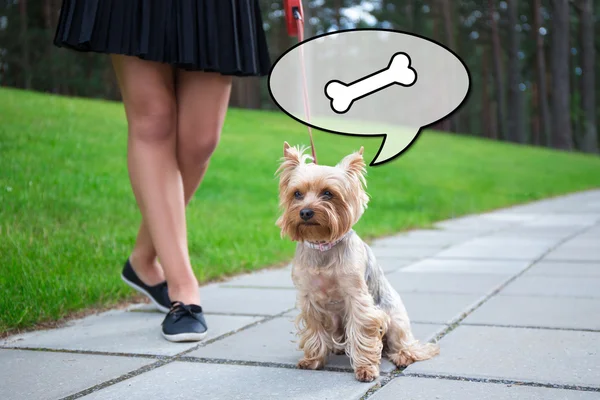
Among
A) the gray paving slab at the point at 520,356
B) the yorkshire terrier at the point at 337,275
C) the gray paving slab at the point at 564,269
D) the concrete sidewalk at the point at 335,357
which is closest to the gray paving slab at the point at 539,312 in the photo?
the concrete sidewalk at the point at 335,357

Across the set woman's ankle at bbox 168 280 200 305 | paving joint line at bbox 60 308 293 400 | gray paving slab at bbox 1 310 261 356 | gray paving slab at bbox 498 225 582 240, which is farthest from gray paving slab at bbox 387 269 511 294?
gray paving slab at bbox 498 225 582 240

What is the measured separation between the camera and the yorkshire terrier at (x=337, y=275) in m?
2.71

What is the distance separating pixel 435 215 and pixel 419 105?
662cm

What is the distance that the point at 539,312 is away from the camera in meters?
3.91

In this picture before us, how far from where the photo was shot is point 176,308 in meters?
3.41

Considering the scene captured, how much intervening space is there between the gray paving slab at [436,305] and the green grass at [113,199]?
1495mm

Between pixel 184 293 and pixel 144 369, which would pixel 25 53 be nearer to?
pixel 184 293

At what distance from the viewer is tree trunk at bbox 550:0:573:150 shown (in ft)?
98.0

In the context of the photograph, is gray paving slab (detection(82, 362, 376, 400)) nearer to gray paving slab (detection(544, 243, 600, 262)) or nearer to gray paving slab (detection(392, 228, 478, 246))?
gray paving slab (detection(544, 243, 600, 262))

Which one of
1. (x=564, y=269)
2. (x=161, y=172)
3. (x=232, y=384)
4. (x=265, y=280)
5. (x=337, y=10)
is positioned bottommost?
(x=564, y=269)

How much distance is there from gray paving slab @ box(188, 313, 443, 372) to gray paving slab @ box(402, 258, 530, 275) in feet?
6.13

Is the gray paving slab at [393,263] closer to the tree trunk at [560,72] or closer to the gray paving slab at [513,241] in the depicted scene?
the gray paving slab at [513,241]

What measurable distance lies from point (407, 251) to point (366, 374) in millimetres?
4003

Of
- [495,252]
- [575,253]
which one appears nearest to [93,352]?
[495,252]
